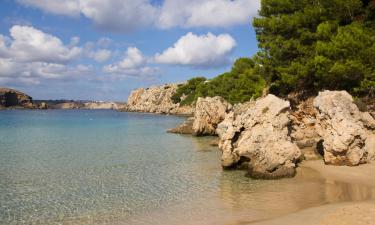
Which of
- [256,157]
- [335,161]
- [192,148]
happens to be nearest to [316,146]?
[335,161]

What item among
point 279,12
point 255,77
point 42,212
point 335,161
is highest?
point 279,12

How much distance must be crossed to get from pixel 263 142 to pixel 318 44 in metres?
12.3

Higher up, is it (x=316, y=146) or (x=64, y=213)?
(x=316, y=146)

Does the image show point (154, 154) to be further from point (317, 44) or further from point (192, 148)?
point (317, 44)

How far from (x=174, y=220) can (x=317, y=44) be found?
2246 cm

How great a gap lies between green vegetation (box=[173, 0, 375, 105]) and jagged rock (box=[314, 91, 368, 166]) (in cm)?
469

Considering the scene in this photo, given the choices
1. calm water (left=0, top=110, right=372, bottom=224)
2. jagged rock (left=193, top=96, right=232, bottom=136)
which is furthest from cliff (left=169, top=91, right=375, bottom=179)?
jagged rock (left=193, top=96, right=232, bottom=136)

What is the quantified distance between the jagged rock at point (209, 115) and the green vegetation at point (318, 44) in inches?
451

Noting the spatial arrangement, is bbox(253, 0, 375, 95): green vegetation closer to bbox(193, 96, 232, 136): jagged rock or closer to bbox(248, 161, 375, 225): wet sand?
bbox(193, 96, 232, 136): jagged rock

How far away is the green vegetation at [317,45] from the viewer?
29.4 meters

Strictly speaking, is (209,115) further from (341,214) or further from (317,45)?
(341,214)

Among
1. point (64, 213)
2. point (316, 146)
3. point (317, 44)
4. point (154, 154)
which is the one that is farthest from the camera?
point (154, 154)

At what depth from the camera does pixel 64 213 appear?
55.0 ft

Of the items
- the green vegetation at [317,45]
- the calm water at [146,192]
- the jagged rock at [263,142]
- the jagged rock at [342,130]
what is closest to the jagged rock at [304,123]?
the green vegetation at [317,45]
